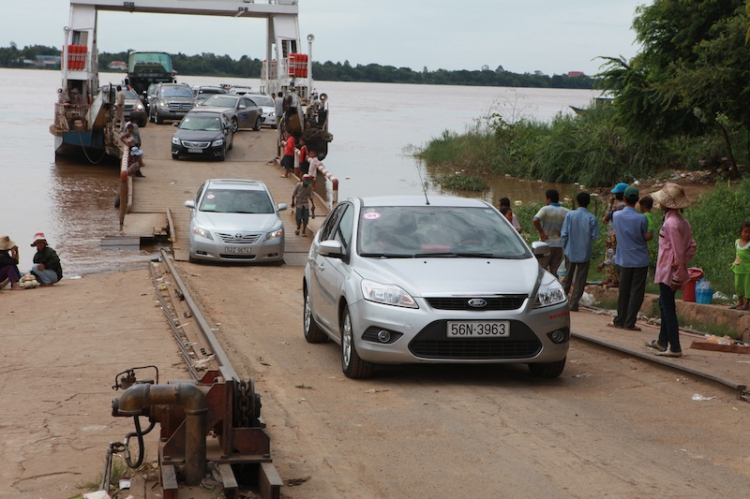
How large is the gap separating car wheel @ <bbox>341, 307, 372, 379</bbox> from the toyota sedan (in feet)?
39.5

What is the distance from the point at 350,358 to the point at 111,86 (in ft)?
98.5

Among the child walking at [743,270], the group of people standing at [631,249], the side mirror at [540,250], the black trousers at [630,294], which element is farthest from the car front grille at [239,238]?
the side mirror at [540,250]

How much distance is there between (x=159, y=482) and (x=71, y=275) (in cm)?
1628

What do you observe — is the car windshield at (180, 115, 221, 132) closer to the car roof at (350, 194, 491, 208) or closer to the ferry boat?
the ferry boat

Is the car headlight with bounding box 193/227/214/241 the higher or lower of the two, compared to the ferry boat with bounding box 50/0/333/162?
lower

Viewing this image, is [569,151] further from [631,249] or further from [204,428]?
[204,428]

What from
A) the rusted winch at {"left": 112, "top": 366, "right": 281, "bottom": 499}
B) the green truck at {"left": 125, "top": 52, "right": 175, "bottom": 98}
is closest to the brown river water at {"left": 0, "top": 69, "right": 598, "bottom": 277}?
the green truck at {"left": 125, "top": 52, "right": 175, "bottom": 98}

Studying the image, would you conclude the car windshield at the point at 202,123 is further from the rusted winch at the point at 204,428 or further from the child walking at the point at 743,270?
the rusted winch at the point at 204,428

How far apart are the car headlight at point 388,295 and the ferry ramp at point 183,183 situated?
13440mm

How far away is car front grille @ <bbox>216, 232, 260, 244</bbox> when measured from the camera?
2080 centimetres

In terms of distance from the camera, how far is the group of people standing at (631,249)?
31.9 feet

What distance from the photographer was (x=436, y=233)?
955cm

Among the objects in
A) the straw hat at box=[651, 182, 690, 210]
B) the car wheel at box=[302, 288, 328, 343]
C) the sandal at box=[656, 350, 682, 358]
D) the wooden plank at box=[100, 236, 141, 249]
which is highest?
the straw hat at box=[651, 182, 690, 210]

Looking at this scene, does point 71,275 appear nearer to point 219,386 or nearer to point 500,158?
point 219,386
